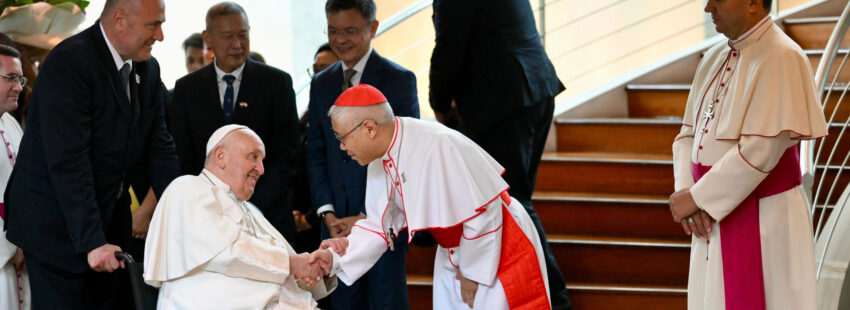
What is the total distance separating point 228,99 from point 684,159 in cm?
202

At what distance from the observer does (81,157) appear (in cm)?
324

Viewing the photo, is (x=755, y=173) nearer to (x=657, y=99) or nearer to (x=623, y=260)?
(x=623, y=260)

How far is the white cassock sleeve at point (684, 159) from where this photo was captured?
11.7ft

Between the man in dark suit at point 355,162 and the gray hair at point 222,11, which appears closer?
the man in dark suit at point 355,162

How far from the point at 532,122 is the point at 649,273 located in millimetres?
1219

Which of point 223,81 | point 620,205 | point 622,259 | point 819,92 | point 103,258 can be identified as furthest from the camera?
point 620,205

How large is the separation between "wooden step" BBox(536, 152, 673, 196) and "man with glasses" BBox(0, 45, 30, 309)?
3179mm

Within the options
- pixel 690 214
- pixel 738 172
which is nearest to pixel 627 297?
pixel 690 214

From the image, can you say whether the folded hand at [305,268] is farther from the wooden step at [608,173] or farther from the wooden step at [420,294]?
the wooden step at [608,173]

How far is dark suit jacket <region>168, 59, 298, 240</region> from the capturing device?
14.3 feet

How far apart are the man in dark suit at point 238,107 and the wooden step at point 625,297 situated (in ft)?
5.36

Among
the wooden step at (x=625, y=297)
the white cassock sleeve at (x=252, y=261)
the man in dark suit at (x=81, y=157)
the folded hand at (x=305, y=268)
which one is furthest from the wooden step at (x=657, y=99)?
the man in dark suit at (x=81, y=157)

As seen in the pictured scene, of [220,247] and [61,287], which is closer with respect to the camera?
[220,247]

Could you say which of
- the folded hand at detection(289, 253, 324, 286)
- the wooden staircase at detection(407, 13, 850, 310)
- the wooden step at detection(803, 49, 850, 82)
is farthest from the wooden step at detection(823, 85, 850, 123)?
the folded hand at detection(289, 253, 324, 286)
